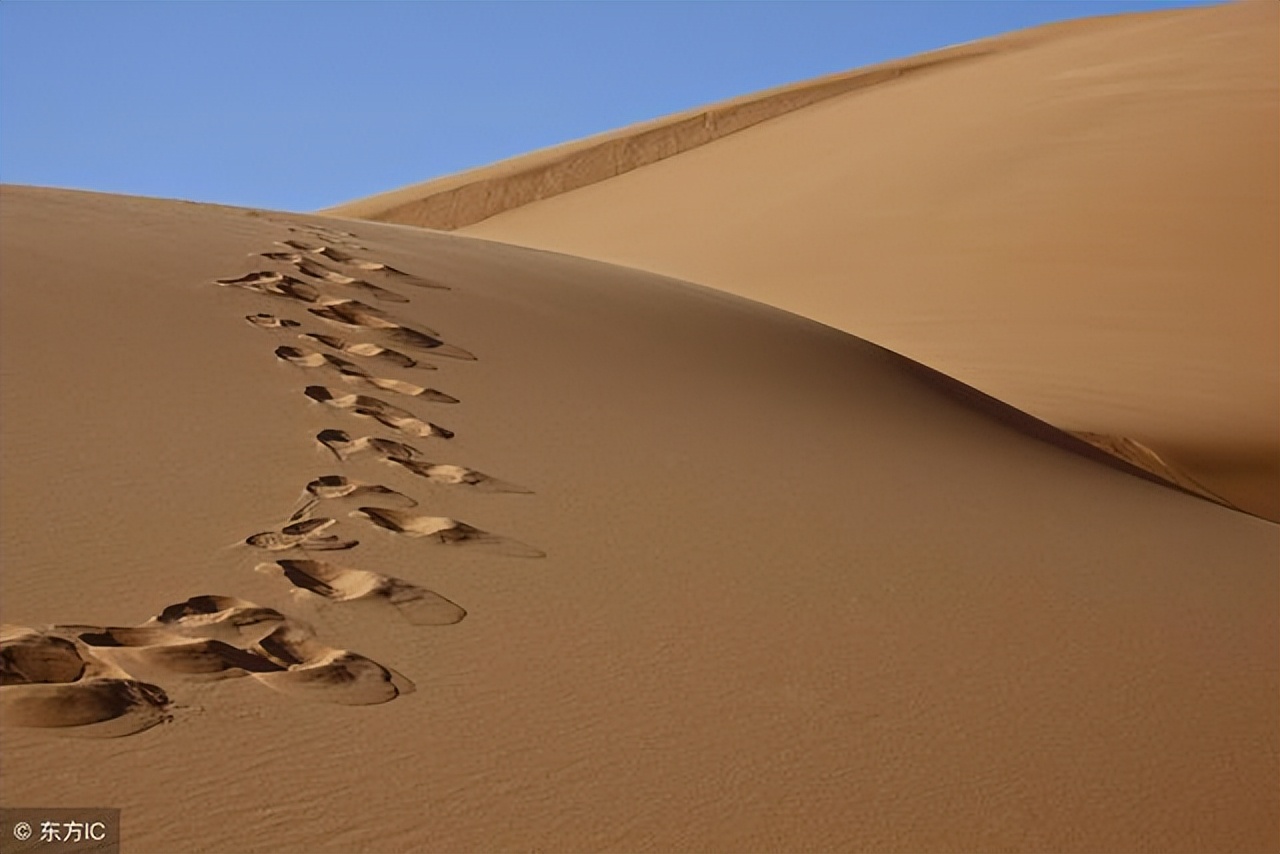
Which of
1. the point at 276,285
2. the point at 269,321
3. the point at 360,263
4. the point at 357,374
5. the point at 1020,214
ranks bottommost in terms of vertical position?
the point at 357,374

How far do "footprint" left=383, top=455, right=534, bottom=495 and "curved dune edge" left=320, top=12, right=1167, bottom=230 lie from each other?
17.2m

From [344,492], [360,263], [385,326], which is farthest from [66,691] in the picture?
[360,263]

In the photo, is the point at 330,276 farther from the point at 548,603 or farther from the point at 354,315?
the point at 548,603

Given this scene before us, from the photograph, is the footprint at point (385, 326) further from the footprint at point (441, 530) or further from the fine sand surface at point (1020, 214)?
the fine sand surface at point (1020, 214)

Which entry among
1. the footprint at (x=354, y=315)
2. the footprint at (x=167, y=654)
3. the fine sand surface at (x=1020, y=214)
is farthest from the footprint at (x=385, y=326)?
the fine sand surface at (x=1020, y=214)

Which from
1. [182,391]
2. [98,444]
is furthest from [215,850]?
[182,391]

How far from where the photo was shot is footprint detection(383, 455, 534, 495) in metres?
3.00

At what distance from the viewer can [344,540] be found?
2.54 metres

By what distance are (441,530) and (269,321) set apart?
61.4 inches

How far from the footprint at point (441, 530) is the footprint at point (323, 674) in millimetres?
538

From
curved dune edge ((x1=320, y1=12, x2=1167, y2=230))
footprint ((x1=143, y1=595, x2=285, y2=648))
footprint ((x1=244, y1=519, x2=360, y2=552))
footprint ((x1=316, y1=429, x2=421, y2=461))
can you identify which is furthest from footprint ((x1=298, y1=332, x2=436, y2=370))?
curved dune edge ((x1=320, y1=12, x2=1167, y2=230))

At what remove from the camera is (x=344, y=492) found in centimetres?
278

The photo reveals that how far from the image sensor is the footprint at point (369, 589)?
2.29 metres

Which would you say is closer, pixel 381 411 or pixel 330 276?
pixel 381 411
